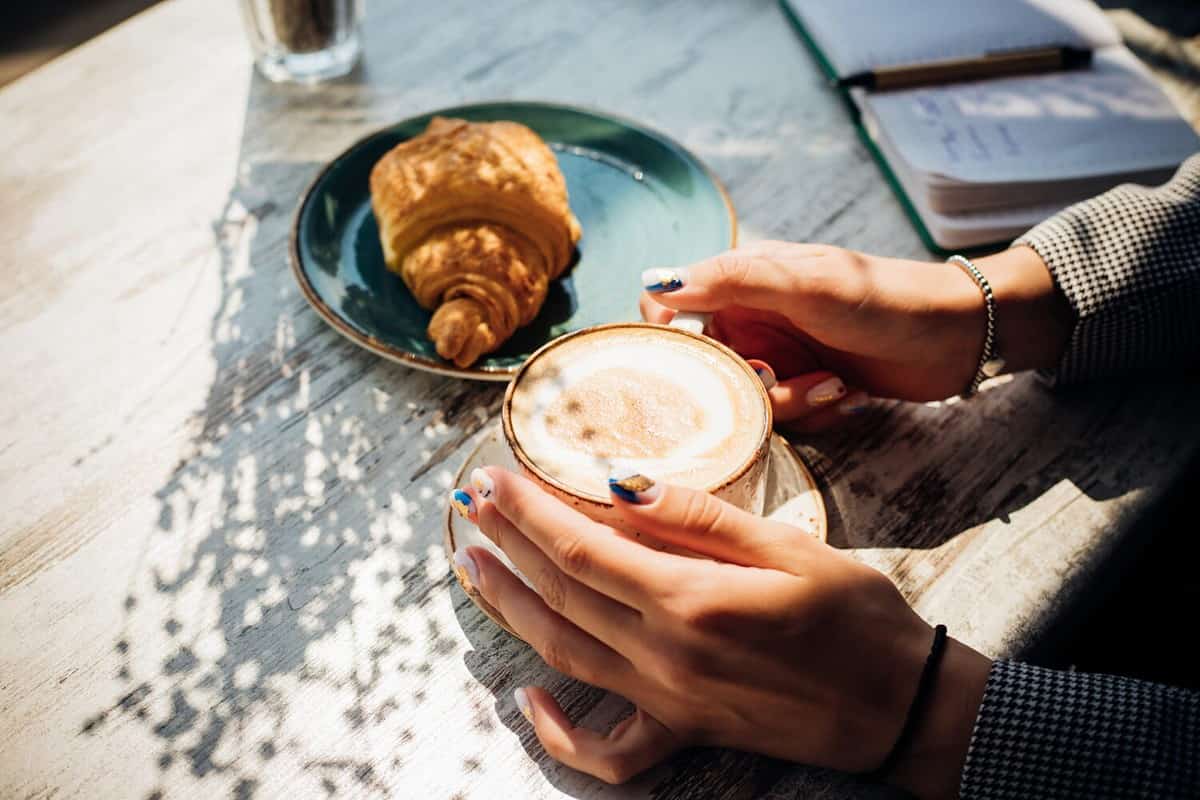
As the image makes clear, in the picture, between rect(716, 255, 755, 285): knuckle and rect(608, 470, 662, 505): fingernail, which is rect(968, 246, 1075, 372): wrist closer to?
rect(716, 255, 755, 285): knuckle

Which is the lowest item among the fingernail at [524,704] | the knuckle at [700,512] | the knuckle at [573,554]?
the fingernail at [524,704]

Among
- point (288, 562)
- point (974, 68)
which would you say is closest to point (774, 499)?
point (288, 562)

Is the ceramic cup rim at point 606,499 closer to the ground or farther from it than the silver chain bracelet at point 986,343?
farther from it

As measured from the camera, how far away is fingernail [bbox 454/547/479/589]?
78 cm

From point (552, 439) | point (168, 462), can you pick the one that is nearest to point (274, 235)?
point (168, 462)

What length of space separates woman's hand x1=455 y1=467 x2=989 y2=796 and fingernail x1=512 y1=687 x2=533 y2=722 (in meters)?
0.02

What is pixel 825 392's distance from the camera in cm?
97

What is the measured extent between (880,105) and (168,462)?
1100 mm

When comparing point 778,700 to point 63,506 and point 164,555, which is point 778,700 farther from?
point 63,506

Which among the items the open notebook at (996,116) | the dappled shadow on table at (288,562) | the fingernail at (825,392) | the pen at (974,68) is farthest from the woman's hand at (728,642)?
the pen at (974,68)

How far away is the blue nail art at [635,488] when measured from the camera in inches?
26.7

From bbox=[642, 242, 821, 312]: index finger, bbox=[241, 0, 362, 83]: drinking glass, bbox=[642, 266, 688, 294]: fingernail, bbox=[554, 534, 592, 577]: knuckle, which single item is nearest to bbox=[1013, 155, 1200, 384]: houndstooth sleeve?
bbox=[642, 242, 821, 312]: index finger

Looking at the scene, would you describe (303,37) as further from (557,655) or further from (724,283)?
(557,655)

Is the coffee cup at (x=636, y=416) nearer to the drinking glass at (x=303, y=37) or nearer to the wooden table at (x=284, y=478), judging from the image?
the wooden table at (x=284, y=478)
